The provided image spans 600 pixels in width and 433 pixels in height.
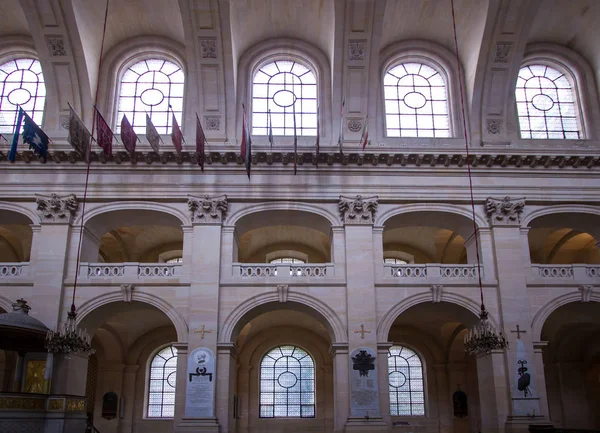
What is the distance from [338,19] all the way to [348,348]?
33.5 ft

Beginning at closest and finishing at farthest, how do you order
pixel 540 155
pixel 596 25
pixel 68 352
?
pixel 68 352 < pixel 540 155 < pixel 596 25

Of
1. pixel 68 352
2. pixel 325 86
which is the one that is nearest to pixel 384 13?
pixel 325 86

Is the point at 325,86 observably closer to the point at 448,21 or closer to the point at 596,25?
the point at 448,21

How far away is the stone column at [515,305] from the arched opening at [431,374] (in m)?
4.59

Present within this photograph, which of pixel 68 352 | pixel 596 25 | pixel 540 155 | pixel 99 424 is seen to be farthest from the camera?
pixel 99 424

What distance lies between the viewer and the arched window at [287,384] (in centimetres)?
2425

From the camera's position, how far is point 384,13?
2042cm

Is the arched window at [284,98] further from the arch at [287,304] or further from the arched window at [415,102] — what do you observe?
the arch at [287,304]

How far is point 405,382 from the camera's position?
2480cm

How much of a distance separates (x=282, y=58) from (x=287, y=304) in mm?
9053

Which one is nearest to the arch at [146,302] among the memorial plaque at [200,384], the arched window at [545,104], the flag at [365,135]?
the memorial plaque at [200,384]

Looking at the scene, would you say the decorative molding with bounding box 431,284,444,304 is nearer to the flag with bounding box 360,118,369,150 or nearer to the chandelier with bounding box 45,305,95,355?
the flag with bounding box 360,118,369,150

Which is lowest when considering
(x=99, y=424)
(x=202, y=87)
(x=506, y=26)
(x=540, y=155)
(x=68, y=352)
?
(x=99, y=424)

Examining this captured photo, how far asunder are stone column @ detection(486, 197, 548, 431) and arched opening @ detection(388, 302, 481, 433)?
4.59m
